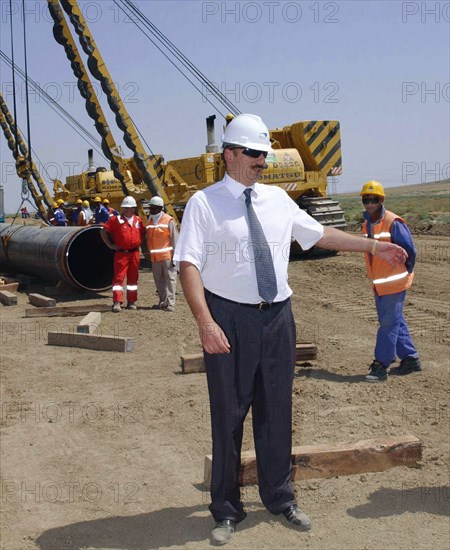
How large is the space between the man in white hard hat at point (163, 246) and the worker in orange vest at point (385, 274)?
5.07 metres

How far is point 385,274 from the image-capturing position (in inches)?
286

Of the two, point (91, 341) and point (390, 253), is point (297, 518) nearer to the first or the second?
point (390, 253)

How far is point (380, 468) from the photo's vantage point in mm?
4953

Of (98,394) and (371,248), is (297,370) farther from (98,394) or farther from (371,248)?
(371,248)

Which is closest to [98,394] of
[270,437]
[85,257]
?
[270,437]

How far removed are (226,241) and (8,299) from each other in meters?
10.4

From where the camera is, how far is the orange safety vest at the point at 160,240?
39.4 ft

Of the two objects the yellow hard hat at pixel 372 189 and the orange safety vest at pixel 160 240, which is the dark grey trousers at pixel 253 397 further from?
the orange safety vest at pixel 160 240

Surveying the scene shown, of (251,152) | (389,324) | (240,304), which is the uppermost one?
(251,152)

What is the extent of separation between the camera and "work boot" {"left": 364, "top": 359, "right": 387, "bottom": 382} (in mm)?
7402

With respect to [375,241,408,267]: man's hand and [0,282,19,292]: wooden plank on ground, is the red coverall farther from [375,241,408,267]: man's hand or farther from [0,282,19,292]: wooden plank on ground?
[375,241,408,267]: man's hand

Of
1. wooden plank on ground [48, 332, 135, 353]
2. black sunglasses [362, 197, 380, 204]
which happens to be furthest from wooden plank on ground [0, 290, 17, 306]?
black sunglasses [362, 197, 380, 204]

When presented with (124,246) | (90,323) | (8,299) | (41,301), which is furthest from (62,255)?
(90,323)

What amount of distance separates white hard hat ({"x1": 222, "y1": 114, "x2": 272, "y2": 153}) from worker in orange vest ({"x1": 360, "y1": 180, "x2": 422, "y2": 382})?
133 inches
